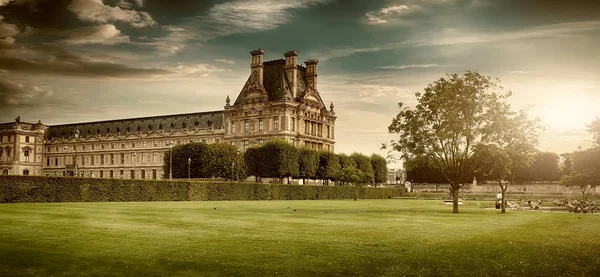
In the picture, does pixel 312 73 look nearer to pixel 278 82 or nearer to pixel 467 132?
pixel 278 82

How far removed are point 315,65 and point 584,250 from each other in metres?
120

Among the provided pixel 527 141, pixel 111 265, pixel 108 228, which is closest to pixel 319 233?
pixel 108 228

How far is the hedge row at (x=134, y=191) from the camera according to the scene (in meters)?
42.8

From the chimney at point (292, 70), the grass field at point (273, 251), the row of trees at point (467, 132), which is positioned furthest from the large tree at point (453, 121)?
the chimney at point (292, 70)

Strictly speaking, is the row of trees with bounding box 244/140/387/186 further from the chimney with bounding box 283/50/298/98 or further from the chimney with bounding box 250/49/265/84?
the chimney with bounding box 250/49/265/84

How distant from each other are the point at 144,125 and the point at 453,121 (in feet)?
445

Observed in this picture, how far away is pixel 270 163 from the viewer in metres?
106

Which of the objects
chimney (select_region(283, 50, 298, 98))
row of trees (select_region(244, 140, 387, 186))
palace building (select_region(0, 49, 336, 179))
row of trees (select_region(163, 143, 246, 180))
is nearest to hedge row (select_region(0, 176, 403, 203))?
row of trees (select_region(244, 140, 387, 186))

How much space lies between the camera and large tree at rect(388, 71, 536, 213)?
42.9m

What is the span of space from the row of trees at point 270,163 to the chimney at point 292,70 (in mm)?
20596

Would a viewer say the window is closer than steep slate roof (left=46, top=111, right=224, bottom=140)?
Yes

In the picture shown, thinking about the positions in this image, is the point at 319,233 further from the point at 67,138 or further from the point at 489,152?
the point at 67,138

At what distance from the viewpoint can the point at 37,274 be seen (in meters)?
12.3

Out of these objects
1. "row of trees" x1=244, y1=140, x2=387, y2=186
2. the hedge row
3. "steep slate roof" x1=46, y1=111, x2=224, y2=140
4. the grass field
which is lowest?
the grass field
